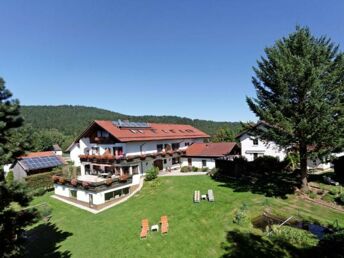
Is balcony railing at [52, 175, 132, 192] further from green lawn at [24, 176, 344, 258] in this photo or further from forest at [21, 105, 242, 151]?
forest at [21, 105, 242, 151]

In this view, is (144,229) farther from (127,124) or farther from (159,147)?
(127,124)

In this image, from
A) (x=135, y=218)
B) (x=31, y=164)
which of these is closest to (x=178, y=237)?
(x=135, y=218)

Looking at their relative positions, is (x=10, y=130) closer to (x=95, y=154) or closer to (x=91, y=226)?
(x=91, y=226)

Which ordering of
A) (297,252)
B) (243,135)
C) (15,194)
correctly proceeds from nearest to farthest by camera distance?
(15,194) < (297,252) < (243,135)

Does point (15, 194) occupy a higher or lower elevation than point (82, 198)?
higher

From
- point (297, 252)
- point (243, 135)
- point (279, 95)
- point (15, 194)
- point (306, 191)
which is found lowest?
point (297, 252)

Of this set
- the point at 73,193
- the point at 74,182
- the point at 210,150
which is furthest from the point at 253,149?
the point at 73,193

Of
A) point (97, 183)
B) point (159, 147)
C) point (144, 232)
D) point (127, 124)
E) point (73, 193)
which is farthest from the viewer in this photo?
point (159, 147)
